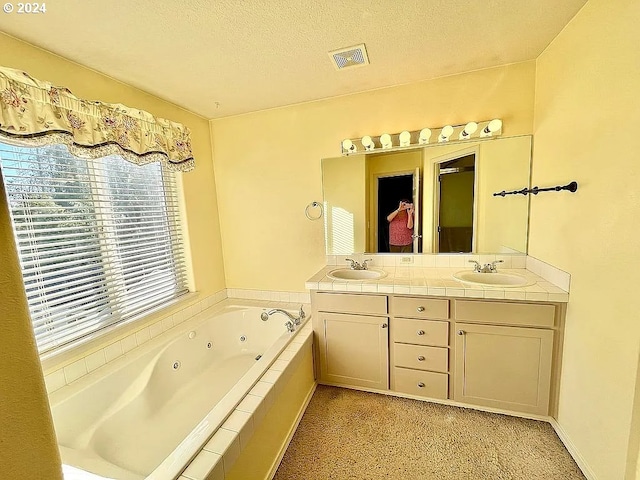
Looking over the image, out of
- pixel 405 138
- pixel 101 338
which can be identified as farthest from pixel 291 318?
pixel 405 138

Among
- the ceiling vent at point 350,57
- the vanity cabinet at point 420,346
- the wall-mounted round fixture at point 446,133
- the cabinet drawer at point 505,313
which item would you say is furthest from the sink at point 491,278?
the ceiling vent at point 350,57

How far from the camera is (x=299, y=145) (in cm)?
254

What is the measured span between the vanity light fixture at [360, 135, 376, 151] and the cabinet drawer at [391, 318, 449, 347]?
4.54ft

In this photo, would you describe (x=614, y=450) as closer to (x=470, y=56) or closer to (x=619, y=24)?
(x=619, y=24)

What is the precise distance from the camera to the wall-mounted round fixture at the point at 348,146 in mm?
2371

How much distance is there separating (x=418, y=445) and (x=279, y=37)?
8.13 feet

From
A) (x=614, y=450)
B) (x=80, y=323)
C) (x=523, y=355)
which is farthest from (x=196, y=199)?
(x=614, y=450)

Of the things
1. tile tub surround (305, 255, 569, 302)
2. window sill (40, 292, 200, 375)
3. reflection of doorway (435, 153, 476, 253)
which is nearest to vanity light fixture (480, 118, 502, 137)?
reflection of doorway (435, 153, 476, 253)

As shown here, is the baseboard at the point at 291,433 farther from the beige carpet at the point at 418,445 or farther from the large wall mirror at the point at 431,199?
the large wall mirror at the point at 431,199

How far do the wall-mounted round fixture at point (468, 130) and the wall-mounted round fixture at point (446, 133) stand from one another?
89mm

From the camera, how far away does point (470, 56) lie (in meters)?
1.85

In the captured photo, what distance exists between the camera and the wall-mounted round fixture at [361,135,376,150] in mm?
2307

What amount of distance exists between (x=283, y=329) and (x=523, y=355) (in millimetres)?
1717

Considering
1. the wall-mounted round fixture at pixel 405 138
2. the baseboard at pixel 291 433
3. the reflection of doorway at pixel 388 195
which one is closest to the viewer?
the baseboard at pixel 291 433
